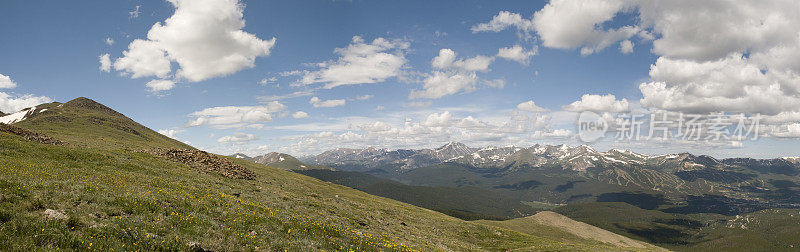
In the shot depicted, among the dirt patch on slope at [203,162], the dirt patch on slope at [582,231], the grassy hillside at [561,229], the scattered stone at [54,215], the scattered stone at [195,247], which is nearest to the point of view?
the scattered stone at [54,215]

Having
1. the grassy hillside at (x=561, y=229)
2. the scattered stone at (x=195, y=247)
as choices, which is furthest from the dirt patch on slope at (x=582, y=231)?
the scattered stone at (x=195, y=247)

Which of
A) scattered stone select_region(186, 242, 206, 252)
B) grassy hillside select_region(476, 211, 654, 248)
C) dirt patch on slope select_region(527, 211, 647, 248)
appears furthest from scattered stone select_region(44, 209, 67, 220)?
dirt patch on slope select_region(527, 211, 647, 248)

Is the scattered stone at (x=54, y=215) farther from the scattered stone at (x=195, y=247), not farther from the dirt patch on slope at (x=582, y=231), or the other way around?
the dirt patch on slope at (x=582, y=231)

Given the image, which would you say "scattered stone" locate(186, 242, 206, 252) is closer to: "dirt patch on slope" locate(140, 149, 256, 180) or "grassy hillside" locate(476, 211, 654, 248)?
"dirt patch on slope" locate(140, 149, 256, 180)

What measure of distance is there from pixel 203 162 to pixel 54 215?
41.9m

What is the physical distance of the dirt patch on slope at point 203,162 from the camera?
46.2 meters

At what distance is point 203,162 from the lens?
4956cm

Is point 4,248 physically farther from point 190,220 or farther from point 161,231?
point 190,220

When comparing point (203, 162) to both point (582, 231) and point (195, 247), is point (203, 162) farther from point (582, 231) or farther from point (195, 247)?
point (582, 231)

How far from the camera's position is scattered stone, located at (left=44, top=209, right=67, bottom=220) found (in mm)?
12117

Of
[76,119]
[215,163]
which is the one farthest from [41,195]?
[76,119]

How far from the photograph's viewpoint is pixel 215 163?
163 ft

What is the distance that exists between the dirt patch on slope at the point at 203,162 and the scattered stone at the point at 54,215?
3402 cm

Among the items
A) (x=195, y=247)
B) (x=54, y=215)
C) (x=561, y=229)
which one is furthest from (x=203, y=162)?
(x=561, y=229)
